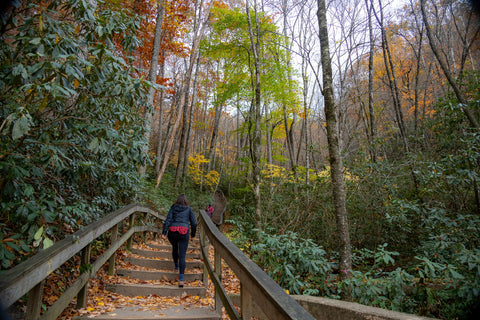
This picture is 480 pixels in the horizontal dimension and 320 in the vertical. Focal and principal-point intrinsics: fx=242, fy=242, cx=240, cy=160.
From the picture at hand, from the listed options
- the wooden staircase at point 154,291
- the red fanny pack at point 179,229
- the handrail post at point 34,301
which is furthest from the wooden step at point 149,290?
the handrail post at point 34,301

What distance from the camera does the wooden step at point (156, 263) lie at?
4.88m

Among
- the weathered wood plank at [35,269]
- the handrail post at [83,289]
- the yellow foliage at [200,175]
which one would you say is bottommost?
the handrail post at [83,289]

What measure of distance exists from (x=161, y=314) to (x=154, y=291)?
950 mm

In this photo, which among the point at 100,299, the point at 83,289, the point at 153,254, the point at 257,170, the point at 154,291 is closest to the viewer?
the point at 83,289

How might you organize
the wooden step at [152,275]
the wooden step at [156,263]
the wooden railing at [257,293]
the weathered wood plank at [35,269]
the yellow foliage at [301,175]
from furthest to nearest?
1. the yellow foliage at [301,175]
2. the wooden step at [156,263]
3. the wooden step at [152,275]
4. the weathered wood plank at [35,269]
5. the wooden railing at [257,293]

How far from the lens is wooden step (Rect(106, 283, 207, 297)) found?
3.55 meters

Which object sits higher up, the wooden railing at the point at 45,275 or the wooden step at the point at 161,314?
the wooden railing at the point at 45,275

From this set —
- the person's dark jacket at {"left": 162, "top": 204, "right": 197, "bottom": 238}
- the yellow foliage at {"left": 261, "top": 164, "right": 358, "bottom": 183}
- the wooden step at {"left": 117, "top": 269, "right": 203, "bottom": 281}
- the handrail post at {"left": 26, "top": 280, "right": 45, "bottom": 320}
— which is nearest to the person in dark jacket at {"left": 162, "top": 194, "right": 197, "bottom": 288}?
the person's dark jacket at {"left": 162, "top": 204, "right": 197, "bottom": 238}

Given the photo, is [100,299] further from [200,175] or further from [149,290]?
[200,175]

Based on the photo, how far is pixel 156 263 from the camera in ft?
16.9

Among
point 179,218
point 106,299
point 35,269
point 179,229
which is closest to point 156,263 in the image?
point 179,229

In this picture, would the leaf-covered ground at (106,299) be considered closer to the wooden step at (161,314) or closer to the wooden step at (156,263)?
the wooden step at (161,314)

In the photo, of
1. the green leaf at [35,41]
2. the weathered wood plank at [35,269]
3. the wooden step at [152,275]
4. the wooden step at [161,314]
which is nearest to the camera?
the weathered wood plank at [35,269]

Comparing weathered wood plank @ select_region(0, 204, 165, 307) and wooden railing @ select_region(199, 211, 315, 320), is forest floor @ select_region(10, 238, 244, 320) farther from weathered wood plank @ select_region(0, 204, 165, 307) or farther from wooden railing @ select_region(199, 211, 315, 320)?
wooden railing @ select_region(199, 211, 315, 320)
